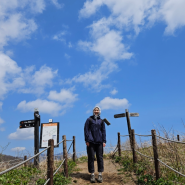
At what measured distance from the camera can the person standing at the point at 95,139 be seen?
6023 mm

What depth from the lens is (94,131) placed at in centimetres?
608

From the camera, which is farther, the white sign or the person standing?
the white sign

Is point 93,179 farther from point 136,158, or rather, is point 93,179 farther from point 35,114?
point 35,114

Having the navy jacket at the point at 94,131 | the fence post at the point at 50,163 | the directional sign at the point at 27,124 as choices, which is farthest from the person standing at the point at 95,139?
the directional sign at the point at 27,124

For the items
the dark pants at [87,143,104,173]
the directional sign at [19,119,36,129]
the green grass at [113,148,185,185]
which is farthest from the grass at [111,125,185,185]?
the directional sign at [19,119,36,129]

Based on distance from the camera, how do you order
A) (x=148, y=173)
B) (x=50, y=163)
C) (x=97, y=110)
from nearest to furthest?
(x=50, y=163) < (x=97, y=110) < (x=148, y=173)

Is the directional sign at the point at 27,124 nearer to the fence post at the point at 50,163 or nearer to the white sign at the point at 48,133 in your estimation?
the white sign at the point at 48,133

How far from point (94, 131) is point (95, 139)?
243 mm

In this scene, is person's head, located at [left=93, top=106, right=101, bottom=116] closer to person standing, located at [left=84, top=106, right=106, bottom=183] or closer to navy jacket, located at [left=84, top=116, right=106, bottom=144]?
person standing, located at [left=84, top=106, right=106, bottom=183]

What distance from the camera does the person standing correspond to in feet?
19.8

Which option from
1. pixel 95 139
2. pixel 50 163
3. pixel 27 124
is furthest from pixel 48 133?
pixel 50 163

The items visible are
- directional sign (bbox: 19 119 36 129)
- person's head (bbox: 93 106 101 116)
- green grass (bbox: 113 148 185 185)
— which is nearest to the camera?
green grass (bbox: 113 148 185 185)

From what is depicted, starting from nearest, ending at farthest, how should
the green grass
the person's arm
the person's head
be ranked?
1. the green grass
2. the person's arm
3. the person's head

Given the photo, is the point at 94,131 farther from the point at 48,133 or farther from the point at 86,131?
the point at 48,133
